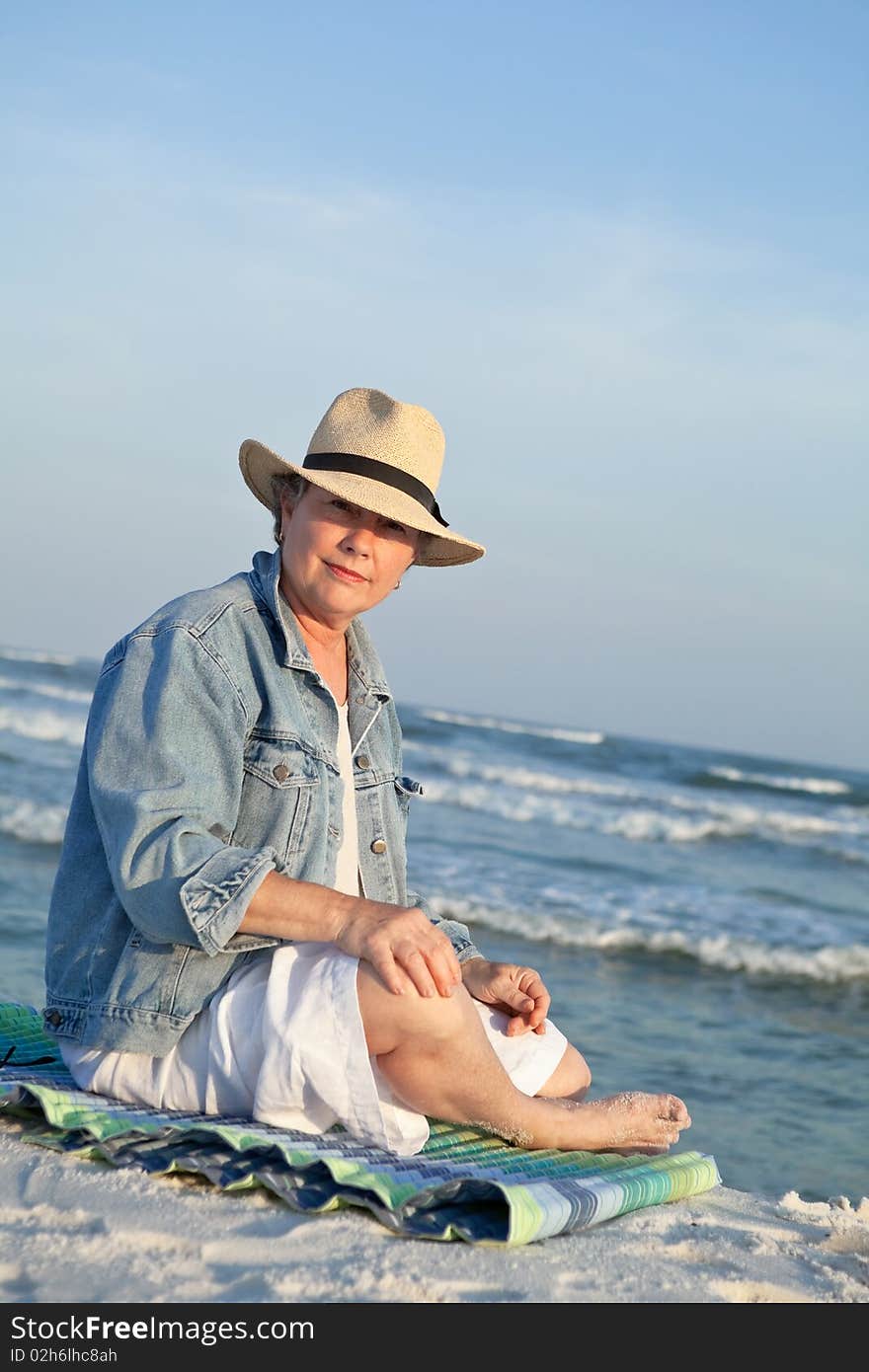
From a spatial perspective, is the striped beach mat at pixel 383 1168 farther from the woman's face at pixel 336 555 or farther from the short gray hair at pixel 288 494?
the short gray hair at pixel 288 494

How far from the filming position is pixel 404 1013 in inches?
116

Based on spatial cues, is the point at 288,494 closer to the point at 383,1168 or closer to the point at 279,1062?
the point at 279,1062

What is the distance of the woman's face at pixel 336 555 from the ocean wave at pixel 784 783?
24.4 m

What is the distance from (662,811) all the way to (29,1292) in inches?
695

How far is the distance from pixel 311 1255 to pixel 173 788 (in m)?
1.00

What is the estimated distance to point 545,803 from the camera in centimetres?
1875

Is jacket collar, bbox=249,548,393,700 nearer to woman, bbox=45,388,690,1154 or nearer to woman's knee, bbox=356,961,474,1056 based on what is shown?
woman, bbox=45,388,690,1154

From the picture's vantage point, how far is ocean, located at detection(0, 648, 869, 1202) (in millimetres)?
5605

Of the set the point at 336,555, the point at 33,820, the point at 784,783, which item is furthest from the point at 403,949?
the point at 784,783

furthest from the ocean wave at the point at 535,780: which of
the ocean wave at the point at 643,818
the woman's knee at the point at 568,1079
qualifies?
the woman's knee at the point at 568,1079

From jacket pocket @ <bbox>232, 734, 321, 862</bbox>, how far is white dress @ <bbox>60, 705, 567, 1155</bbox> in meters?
0.26

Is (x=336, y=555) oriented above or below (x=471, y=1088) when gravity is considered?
above

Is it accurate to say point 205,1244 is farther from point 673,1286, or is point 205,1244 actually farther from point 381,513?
point 381,513
